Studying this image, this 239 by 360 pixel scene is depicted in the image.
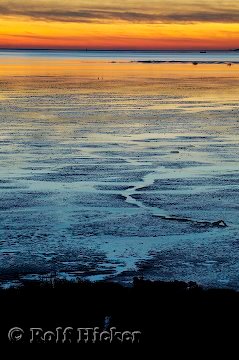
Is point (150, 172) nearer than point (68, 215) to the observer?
No

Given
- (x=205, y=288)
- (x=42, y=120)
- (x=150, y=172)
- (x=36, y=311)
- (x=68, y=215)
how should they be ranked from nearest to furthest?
1. (x=36, y=311)
2. (x=205, y=288)
3. (x=68, y=215)
4. (x=150, y=172)
5. (x=42, y=120)

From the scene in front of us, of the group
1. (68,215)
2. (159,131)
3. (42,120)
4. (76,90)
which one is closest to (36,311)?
(68,215)

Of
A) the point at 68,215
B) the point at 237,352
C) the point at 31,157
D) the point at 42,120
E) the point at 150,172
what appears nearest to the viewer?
the point at 237,352

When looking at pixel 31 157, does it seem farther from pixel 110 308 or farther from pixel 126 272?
pixel 110 308
